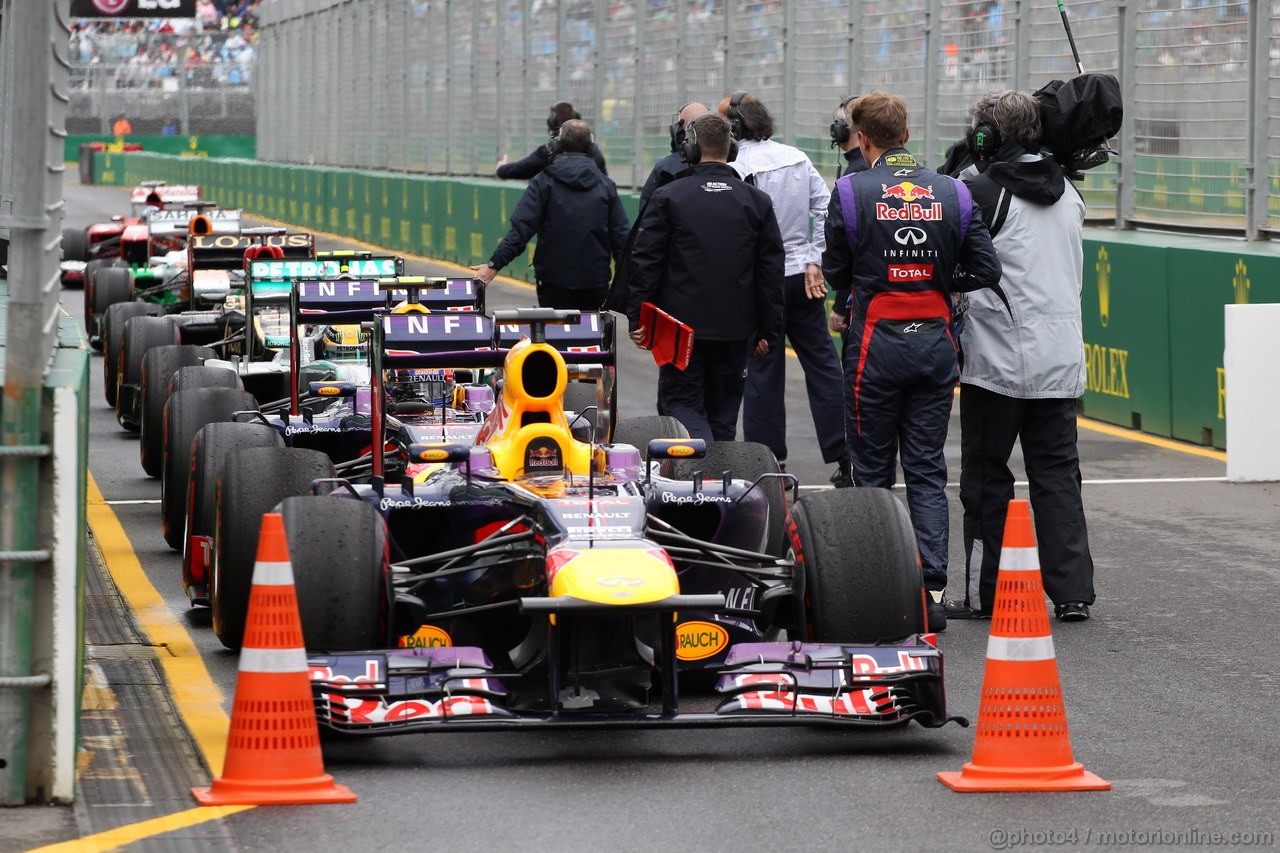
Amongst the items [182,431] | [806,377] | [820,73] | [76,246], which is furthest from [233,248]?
[76,246]

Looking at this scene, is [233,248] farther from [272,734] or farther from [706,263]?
[272,734]

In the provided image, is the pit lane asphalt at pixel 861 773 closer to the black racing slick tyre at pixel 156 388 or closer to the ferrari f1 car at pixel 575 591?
the ferrari f1 car at pixel 575 591

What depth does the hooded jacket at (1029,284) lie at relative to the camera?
27.7ft

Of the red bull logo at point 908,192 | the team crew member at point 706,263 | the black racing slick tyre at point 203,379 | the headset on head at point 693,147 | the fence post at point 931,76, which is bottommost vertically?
the black racing slick tyre at point 203,379

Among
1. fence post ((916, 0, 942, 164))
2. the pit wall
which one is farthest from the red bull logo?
fence post ((916, 0, 942, 164))

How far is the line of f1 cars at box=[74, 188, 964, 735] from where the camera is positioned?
616 cm

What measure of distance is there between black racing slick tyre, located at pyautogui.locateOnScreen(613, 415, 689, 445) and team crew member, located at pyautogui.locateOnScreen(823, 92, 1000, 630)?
79 cm

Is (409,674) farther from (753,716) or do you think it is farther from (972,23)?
(972,23)

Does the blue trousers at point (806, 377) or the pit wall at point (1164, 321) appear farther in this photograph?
the pit wall at point (1164, 321)

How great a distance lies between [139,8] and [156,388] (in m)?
42.8

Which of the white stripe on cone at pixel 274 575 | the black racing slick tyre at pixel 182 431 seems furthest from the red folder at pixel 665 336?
the white stripe on cone at pixel 274 575

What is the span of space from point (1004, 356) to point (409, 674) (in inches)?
127

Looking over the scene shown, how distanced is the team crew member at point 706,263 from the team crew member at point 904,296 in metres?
1.70

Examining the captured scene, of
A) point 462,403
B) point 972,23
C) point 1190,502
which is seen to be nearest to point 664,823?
point 462,403
